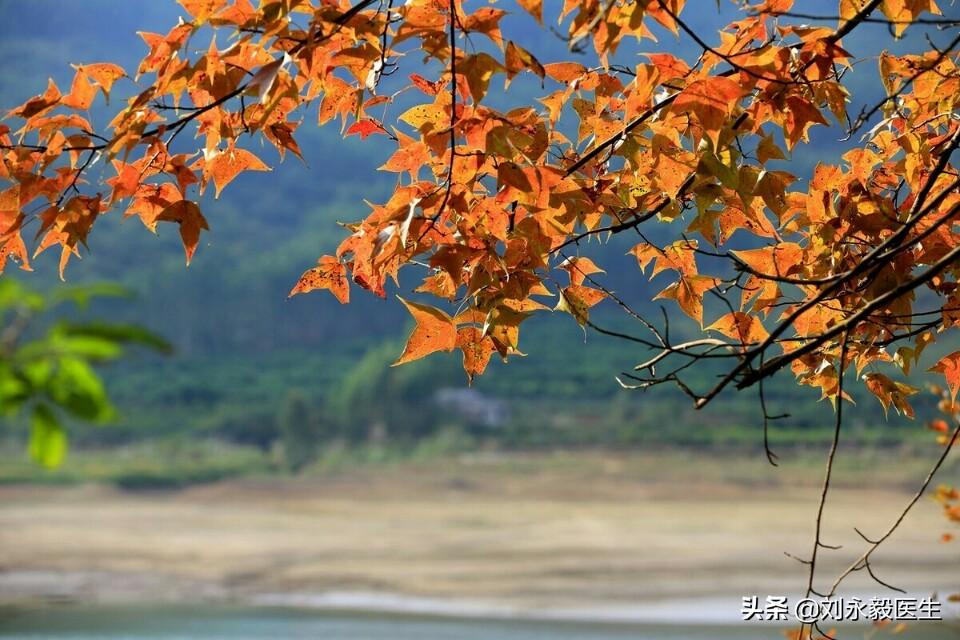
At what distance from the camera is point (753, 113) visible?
787 mm

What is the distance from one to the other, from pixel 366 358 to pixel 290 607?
6550 mm

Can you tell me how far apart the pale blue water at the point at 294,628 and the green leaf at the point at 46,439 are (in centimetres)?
495

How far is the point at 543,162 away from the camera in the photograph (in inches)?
29.5

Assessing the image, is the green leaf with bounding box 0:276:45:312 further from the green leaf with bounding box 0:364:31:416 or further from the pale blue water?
the pale blue water

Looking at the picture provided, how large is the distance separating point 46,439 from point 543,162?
49cm

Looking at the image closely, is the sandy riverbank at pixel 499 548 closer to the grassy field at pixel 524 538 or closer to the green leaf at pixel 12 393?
the grassy field at pixel 524 538

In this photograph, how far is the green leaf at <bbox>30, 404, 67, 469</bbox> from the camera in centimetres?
31

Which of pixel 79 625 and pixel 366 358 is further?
pixel 366 358

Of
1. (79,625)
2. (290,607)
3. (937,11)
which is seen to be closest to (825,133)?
(290,607)

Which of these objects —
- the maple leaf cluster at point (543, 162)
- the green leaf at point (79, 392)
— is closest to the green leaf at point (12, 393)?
the green leaf at point (79, 392)

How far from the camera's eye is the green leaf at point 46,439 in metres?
0.31

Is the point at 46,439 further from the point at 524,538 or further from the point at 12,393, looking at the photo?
the point at 524,538

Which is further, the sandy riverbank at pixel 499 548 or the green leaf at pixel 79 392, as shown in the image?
the sandy riverbank at pixel 499 548

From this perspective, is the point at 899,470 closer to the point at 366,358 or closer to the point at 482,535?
the point at 482,535
